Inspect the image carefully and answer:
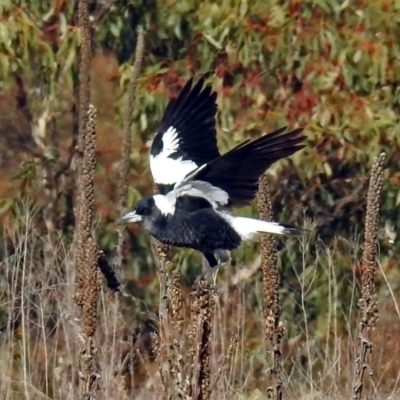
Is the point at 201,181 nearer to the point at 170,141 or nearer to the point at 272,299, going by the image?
the point at 170,141

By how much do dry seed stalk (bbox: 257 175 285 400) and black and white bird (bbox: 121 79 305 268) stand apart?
331 mm

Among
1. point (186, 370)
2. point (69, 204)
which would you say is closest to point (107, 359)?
point (186, 370)

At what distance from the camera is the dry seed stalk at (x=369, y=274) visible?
2.47 meters

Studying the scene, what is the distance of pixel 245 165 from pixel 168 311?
105 centimetres

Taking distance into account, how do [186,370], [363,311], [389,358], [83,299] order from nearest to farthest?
1. [83,299]
2. [363,311]
3. [186,370]
4. [389,358]

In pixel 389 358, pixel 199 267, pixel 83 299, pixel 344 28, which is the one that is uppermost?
pixel 344 28

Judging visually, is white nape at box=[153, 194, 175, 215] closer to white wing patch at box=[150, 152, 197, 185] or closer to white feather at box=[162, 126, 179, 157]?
white wing patch at box=[150, 152, 197, 185]

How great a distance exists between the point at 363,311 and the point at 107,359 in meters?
1.81

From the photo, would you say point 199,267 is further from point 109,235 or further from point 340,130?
point 340,130

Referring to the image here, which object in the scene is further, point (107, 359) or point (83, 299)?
point (107, 359)

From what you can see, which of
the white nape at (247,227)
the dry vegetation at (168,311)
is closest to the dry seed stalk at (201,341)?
the dry vegetation at (168,311)

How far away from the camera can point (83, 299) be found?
2.31 m

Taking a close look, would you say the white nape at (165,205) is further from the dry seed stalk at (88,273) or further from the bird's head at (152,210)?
the dry seed stalk at (88,273)

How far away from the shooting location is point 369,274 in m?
2.50
